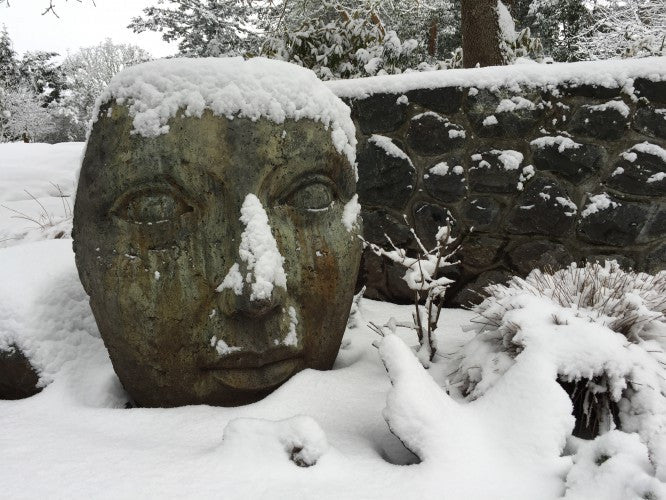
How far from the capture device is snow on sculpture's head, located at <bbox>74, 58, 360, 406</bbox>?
1417 millimetres

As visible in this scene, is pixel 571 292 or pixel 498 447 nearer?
pixel 498 447

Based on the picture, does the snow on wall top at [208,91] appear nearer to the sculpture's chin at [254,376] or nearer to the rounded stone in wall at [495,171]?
the sculpture's chin at [254,376]

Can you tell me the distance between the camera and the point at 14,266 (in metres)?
1.96

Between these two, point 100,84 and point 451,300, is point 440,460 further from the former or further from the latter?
point 100,84

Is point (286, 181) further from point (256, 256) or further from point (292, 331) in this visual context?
point (292, 331)

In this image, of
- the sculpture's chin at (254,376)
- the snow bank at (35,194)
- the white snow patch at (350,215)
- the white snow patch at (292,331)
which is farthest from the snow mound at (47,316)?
the snow bank at (35,194)

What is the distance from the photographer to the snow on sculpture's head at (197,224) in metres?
1.42

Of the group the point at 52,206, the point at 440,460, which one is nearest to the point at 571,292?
the point at 440,460

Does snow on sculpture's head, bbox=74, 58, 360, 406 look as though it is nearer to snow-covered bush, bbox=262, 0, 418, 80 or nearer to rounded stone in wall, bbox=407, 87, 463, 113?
rounded stone in wall, bbox=407, 87, 463, 113

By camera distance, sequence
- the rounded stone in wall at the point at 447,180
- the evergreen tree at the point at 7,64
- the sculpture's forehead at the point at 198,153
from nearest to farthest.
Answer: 1. the sculpture's forehead at the point at 198,153
2. the rounded stone in wall at the point at 447,180
3. the evergreen tree at the point at 7,64

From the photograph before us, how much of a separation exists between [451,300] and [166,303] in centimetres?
218

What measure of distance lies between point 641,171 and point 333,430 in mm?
2451

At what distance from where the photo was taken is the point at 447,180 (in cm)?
300

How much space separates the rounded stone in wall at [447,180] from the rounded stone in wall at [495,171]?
0.22 ft
